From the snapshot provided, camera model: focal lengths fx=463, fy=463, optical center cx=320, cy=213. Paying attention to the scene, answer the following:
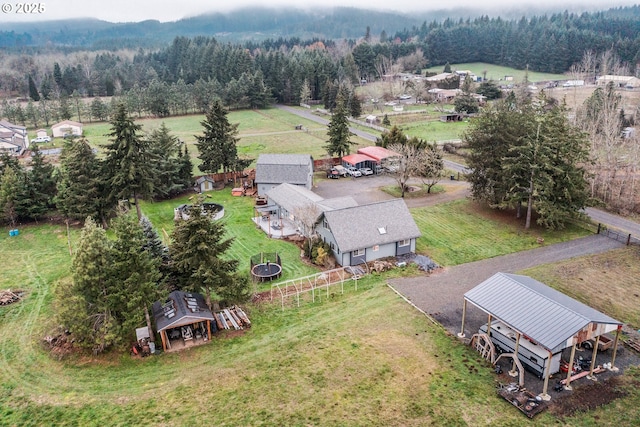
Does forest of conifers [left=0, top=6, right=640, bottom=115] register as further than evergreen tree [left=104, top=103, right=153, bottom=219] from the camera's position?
Yes

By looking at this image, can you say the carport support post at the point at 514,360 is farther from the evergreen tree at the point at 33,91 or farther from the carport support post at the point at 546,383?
the evergreen tree at the point at 33,91

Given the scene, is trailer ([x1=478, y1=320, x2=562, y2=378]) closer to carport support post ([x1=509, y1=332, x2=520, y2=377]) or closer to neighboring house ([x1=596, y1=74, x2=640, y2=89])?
carport support post ([x1=509, y1=332, x2=520, y2=377])

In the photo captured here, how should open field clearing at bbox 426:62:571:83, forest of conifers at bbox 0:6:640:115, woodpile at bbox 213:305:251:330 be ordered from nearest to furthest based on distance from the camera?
woodpile at bbox 213:305:251:330 < forest of conifers at bbox 0:6:640:115 < open field clearing at bbox 426:62:571:83

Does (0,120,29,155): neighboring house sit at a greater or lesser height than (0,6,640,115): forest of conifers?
lesser

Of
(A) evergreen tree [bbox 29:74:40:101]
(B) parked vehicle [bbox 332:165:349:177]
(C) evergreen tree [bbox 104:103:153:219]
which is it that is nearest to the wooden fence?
(B) parked vehicle [bbox 332:165:349:177]

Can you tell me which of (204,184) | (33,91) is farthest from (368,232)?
(33,91)

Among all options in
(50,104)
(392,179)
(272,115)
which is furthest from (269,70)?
(392,179)

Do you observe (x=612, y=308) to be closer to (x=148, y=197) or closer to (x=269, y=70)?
(x=148, y=197)

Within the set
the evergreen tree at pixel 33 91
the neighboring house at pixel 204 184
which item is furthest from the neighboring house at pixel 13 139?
the evergreen tree at pixel 33 91
